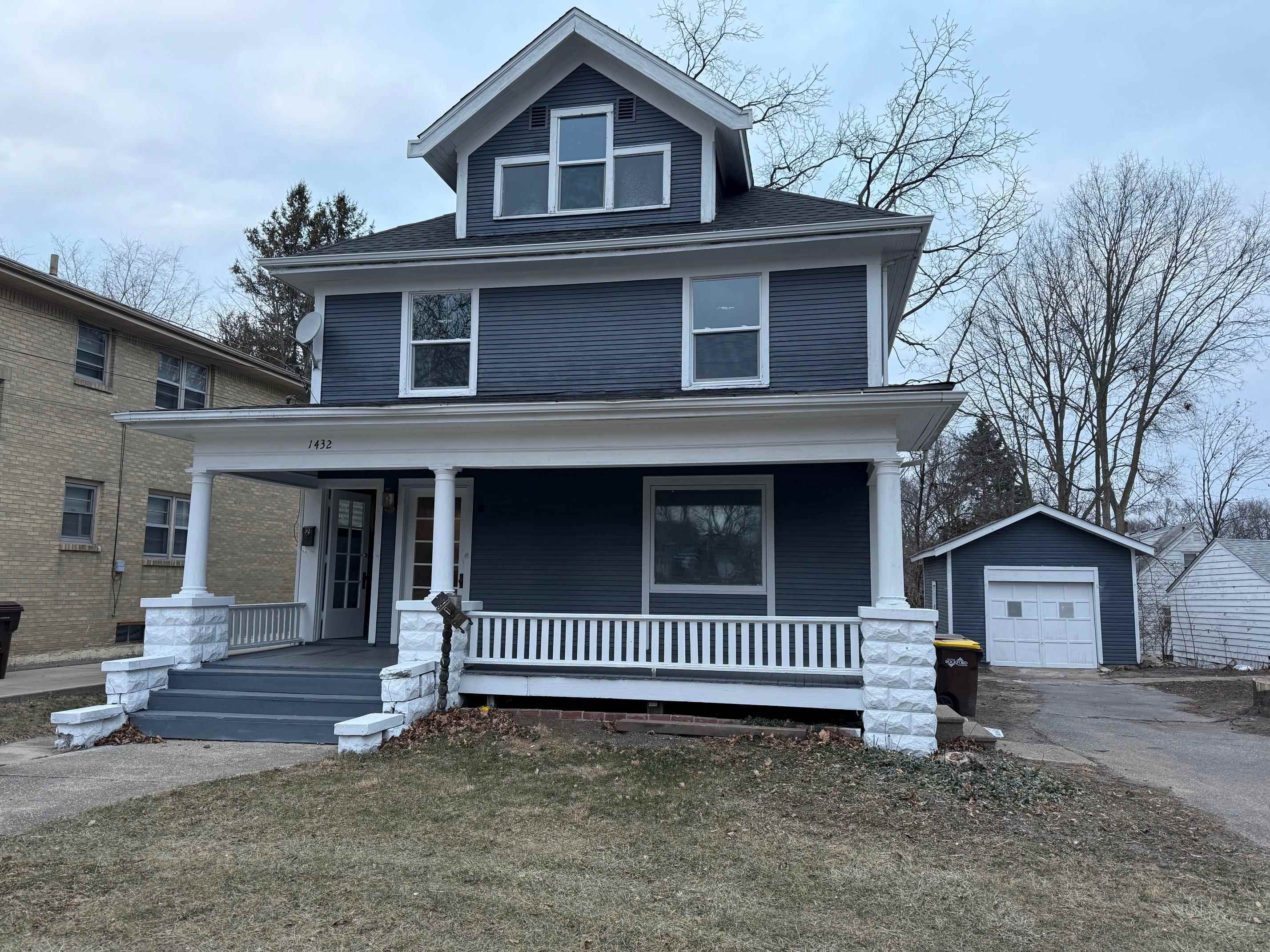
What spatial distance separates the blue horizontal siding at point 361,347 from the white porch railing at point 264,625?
9.06 ft

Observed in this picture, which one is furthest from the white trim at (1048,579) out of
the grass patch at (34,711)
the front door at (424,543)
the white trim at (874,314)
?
the grass patch at (34,711)

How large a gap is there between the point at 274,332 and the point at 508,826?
24.3m

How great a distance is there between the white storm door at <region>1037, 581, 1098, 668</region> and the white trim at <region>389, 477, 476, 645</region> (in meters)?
13.3

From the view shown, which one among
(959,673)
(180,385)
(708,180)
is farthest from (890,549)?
(180,385)

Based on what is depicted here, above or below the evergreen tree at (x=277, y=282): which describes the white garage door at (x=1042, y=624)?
below

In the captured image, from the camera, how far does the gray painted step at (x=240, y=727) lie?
7867 millimetres

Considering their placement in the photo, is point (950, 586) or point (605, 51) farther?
point (950, 586)

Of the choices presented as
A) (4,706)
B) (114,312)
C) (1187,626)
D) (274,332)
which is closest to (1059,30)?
(1187,626)

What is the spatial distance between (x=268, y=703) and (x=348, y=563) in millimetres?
3747

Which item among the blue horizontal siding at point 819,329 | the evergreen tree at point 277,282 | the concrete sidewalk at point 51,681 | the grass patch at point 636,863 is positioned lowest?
the grass patch at point 636,863

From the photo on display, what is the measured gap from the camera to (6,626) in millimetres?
11453

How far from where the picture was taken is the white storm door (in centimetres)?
1766

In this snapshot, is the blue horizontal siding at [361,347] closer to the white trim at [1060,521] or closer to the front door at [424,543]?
the front door at [424,543]

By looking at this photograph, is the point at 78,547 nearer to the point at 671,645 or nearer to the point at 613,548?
the point at 613,548
